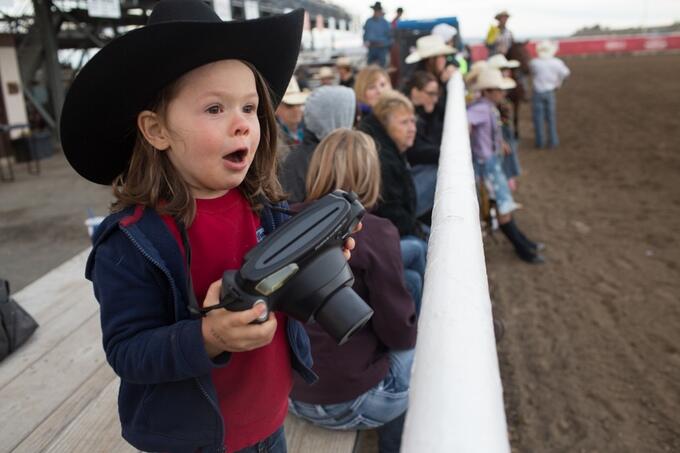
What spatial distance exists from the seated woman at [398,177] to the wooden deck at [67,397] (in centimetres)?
124

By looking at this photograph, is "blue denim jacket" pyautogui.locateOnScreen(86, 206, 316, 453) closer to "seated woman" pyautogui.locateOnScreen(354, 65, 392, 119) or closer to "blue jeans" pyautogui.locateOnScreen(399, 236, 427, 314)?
"blue jeans" pyautogui.locateOnScreen(399, 236, 427, 314)

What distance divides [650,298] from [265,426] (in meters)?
4.39

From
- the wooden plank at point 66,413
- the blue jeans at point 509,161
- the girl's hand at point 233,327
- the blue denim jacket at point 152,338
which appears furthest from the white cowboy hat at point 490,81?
the girl's hand at point 233,327

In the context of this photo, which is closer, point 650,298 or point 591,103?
point 650,298

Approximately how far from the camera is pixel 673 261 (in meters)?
5.52

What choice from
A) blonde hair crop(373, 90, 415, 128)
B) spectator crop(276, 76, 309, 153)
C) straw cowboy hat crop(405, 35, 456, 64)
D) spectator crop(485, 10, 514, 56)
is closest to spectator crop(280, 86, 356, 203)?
blonde hair crop(373, 90, 415, 128)

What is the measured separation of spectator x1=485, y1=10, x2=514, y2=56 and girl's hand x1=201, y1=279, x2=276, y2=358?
10866 millimetres

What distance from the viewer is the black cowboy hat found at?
3.54ft

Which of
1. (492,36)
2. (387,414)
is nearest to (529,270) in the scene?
(387,414)

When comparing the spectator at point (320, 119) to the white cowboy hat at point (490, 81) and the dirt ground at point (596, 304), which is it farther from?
A: the white cowboy hat at point (490, 81)

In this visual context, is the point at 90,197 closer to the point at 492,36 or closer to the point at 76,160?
the point at 76,160

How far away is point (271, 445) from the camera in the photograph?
148 cm

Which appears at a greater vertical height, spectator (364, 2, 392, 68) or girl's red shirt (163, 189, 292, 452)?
spectator (364, 2, 392, 68)

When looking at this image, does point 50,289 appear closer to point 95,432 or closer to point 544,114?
point 95,432
